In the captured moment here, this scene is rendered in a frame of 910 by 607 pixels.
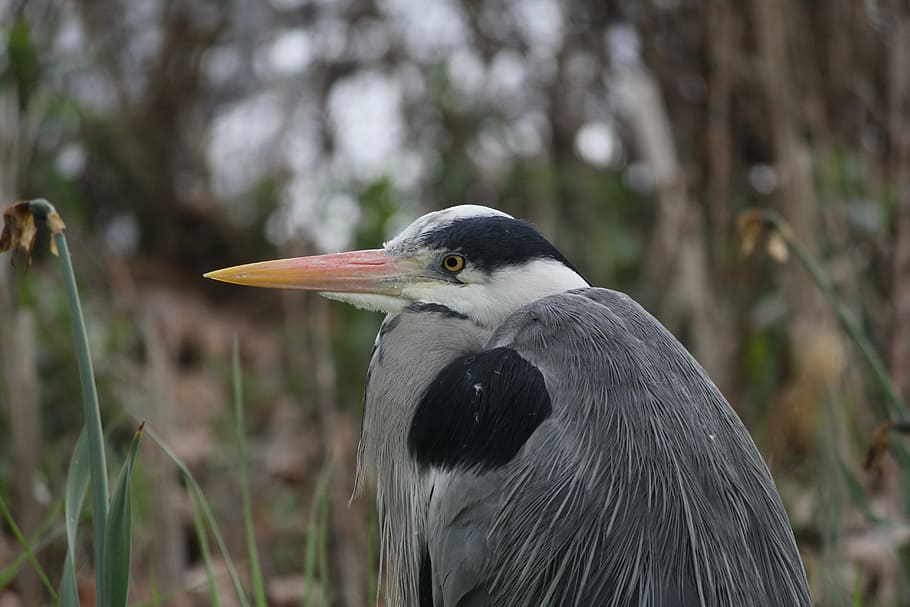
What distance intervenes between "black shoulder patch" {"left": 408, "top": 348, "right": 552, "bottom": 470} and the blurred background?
27.7 inches

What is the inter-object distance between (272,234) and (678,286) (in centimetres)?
268

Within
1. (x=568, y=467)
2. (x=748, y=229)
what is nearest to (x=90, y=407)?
(x=568, y=467)

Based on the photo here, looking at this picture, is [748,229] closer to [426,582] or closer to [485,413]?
[485,413]

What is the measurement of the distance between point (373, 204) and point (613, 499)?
3445 millimetres

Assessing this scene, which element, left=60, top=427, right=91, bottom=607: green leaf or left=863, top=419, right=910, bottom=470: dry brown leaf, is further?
left=863, top=419, right=910, bottom=470: dry brown leaf

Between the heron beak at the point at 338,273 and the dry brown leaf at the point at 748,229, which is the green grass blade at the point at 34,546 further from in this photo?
the dry brown leaf at the point at 748,229

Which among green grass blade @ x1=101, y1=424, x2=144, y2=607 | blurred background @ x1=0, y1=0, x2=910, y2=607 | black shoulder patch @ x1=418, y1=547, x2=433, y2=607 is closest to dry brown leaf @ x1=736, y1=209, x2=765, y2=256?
blurred background @ x1=0, y1=0, x2=910, y2=607

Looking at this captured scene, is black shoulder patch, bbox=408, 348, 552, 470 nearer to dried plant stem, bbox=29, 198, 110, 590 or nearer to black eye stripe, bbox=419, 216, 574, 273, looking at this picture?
black eye stripe, bbox=419, 216, 574, 273

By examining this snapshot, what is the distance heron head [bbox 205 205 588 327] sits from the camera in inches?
73.9

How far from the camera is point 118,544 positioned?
1.30 m

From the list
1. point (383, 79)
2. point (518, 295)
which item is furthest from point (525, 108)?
point (518, 295)

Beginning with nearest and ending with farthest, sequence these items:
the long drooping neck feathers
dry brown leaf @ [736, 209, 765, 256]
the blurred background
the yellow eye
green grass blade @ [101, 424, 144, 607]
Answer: green grass blade @ [101, 424, 144, 607]
the long drooping neck feathers
the yellow eye
dry brown leaf @ [736, 209, 765, 256]
the blurred background

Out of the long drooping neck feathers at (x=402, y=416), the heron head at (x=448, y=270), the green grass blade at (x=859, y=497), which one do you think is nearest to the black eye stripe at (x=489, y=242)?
the heron head at (x=448, y=270)

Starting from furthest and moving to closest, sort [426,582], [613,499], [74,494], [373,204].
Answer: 1. [373,204]
2. [426,582]
3. [613,499]
4. [74,494]
